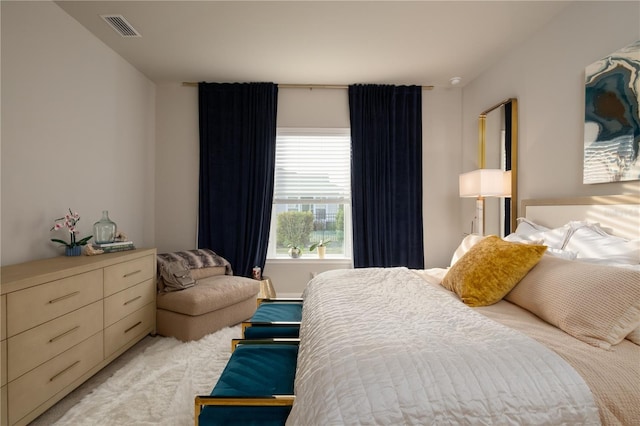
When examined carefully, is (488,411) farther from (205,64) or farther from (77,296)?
(205,64)

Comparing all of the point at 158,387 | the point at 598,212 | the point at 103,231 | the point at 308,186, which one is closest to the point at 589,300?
the point at 598,212

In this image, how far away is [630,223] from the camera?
1798 mm

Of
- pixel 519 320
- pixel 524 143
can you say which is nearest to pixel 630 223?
pixel 519 320

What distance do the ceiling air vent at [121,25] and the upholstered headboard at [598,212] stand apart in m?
3.59

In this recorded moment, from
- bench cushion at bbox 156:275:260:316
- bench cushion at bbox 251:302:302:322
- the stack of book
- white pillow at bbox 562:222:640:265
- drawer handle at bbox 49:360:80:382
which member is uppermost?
white pillow at bbox 562:222:640:265

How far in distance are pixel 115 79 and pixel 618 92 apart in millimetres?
4003

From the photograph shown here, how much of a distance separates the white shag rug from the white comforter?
3.82 ft

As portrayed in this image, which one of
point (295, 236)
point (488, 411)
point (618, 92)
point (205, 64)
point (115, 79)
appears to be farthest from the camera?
point (295, 236)

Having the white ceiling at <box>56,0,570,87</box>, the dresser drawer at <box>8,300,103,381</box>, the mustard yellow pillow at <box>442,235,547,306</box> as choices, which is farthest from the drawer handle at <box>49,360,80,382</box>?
the white ceiling at <box>56,0,570,87</box>

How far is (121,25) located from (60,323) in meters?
2.30

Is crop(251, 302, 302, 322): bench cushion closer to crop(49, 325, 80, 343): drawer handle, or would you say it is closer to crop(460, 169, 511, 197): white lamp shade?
crop(49, 325, 80, 343): drawer handle

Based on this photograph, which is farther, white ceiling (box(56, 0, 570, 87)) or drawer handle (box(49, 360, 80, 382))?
white ceiling (box(56, 0, 570, 87))

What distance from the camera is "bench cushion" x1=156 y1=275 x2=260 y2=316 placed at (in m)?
2.78

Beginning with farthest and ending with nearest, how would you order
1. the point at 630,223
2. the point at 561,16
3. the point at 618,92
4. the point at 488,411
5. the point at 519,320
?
the point at 561,16 → the point at 618,92 → the point at 630,223 → the point at 519,320 → the point at 488,411
